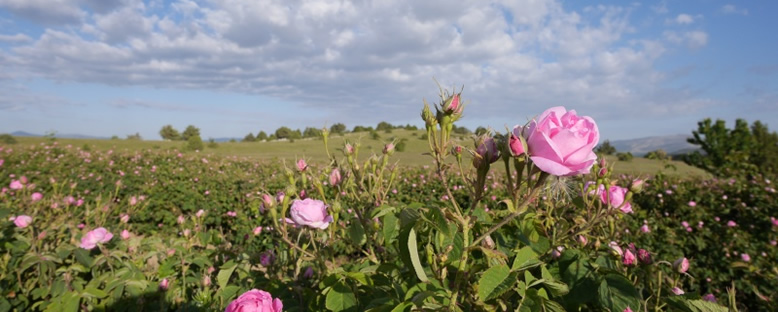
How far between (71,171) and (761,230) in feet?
33.0

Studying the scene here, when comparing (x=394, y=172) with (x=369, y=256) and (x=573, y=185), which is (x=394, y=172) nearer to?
(x=369, y=256)

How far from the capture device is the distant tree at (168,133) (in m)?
53.0

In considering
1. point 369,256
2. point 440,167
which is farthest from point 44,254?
point 440,167

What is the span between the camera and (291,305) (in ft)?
4.06

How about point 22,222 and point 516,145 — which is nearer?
point 516,145

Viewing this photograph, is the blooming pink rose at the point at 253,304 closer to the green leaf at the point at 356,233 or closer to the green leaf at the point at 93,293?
the green leaf at the point at 356,233

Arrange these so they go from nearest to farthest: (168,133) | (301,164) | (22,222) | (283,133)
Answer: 1. (301,164)
2. (22,222)
3. (283,133)
4. (168,133)

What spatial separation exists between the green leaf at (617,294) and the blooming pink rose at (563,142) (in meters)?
0.42

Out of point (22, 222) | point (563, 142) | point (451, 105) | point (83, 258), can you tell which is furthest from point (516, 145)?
point (22, 222)

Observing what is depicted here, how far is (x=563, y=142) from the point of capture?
0.72 m

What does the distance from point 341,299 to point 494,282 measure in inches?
17.3

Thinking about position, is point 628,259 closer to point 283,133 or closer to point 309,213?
point 309,213

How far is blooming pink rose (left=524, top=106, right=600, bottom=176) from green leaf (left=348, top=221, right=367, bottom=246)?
675mm

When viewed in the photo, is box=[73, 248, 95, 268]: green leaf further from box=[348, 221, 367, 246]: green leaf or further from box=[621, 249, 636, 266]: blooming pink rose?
box=[621, 249, 636, 266]: blooming pink rose
